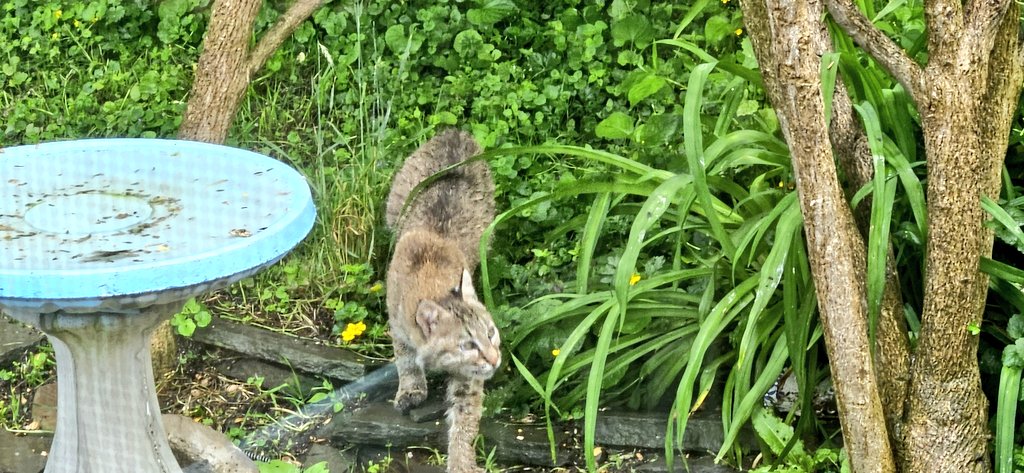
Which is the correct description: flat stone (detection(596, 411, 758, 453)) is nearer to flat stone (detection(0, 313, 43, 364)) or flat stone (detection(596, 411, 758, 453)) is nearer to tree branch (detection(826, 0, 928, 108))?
tree branch (detection(826, 0, 928, 108))

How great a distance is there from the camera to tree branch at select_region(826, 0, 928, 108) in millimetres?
2766

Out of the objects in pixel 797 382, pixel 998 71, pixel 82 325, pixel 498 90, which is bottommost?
pixel 797 382

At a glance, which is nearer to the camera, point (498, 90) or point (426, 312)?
point (426, 312)

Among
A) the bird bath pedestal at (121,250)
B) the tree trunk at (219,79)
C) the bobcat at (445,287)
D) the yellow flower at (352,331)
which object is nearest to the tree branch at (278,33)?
the tree trunk at (219,79)

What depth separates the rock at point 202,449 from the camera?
11.4 feet

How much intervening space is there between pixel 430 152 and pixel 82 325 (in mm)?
1842

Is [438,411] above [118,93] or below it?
below

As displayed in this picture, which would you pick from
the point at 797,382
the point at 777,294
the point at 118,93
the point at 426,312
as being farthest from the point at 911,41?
the point at 118,93

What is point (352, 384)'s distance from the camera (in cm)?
395

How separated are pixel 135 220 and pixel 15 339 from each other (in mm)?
1716

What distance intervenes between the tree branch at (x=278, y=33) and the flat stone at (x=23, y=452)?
1.45 metres

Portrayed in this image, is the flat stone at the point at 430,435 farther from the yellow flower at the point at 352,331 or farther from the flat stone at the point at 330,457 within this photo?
the yellow flower at the point at 352,331

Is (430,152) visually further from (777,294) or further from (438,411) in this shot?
(777,294)

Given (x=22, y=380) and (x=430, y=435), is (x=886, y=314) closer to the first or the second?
(x=430, y=435)
